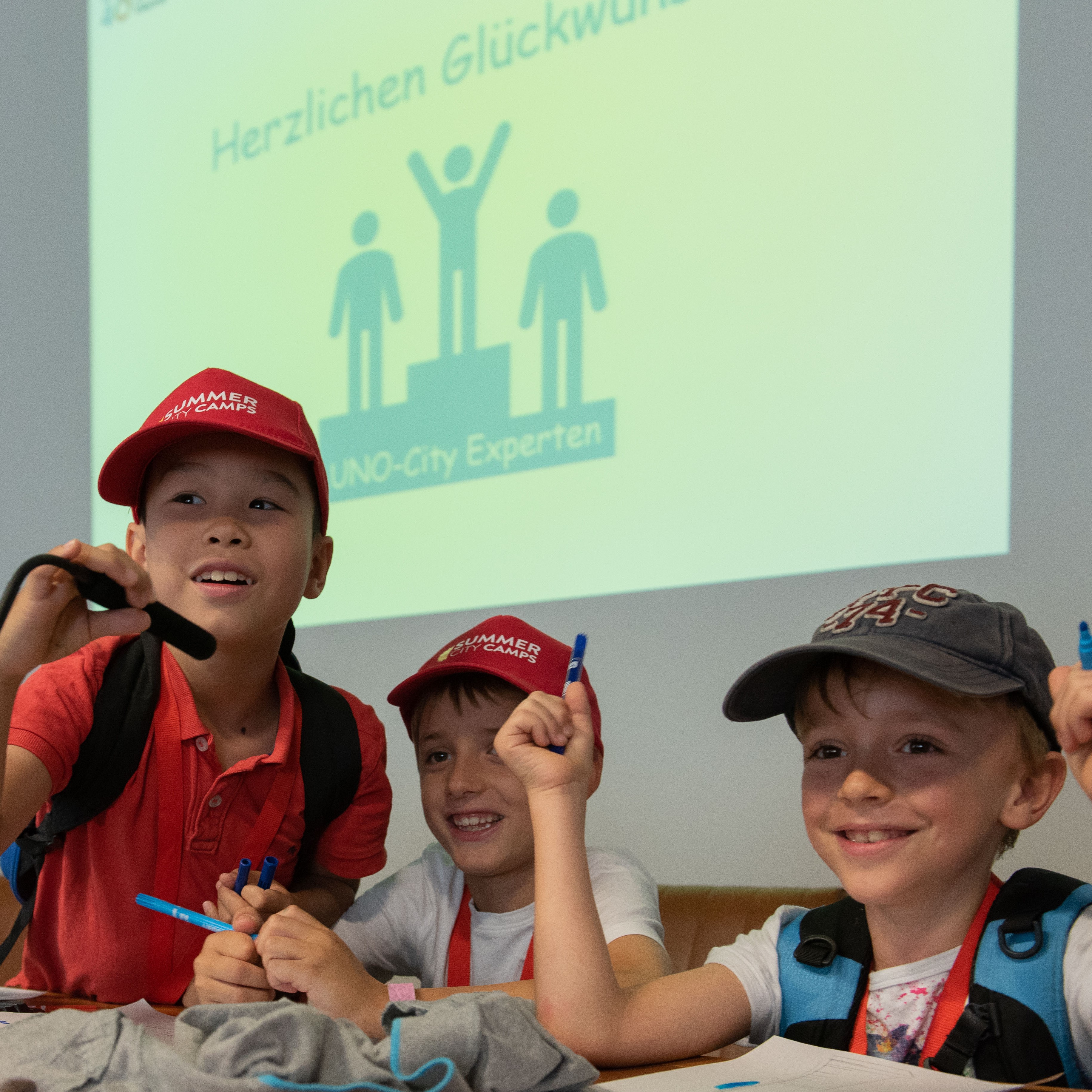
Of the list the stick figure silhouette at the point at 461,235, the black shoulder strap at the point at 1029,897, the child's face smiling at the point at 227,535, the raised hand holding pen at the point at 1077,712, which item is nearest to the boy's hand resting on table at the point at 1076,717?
the raised hand holding pen at the point at 1077,712

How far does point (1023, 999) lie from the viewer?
81cm

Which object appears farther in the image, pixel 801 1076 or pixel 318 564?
pixel 318 564

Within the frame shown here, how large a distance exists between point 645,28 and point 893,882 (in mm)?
1518

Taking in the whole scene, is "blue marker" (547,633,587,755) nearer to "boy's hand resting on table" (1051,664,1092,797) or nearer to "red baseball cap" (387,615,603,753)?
"red baseball cap" (387,615,603,753)

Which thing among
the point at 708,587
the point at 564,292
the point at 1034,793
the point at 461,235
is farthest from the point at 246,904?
the point at 461,235

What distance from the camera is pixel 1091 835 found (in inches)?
62.9

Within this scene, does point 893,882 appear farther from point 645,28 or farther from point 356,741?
point 645,28

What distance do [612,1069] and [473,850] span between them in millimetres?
449

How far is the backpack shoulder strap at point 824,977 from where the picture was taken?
90cm

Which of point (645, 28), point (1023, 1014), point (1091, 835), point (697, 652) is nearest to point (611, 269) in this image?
point (645, 28)

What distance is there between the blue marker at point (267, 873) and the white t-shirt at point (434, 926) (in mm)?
215

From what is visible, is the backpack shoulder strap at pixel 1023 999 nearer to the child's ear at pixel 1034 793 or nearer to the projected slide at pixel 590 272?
the child's ear at pixel 1034 793

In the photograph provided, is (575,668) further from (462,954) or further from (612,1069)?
(462,954)

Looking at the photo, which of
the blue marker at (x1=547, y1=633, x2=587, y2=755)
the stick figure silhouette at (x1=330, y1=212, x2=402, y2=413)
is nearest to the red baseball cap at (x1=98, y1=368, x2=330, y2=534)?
the blue marker at (x1=547, y1=633, x2=587, y2=755)
